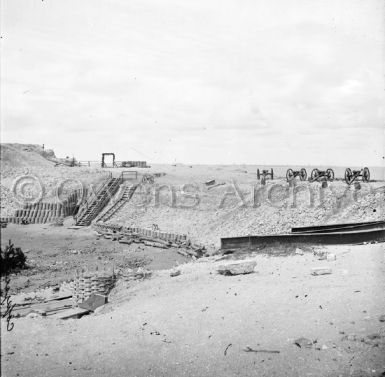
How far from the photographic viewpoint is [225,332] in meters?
7.64

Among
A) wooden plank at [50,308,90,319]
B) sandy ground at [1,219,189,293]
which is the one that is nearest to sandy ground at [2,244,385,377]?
wooden plank at [50,308,90,319]

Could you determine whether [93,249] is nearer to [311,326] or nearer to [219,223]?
[219,223]

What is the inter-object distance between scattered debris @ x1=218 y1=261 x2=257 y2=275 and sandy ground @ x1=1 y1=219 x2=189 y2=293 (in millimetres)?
4466

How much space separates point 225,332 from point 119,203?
23245 millimetres

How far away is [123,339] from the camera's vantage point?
7.73 metres

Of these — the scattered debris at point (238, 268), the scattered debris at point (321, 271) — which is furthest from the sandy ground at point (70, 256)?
the scattered debris at point (321, 271)

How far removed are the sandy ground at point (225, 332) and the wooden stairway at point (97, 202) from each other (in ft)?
57.7

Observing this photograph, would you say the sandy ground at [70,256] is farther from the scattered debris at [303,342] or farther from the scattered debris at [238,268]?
the scattered debris at [303,342]

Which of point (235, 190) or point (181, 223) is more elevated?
point (235, 190)

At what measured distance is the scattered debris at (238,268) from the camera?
11.6 metres

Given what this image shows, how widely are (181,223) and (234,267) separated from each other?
44.9 feet

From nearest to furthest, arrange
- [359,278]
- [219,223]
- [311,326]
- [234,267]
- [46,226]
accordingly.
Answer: [311,326] < [359,278] < [234,267] < [219,223] < [46,226]

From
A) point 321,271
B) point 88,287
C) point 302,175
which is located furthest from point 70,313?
point 302,175

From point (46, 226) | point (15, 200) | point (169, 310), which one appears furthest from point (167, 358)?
point (15, 200)
